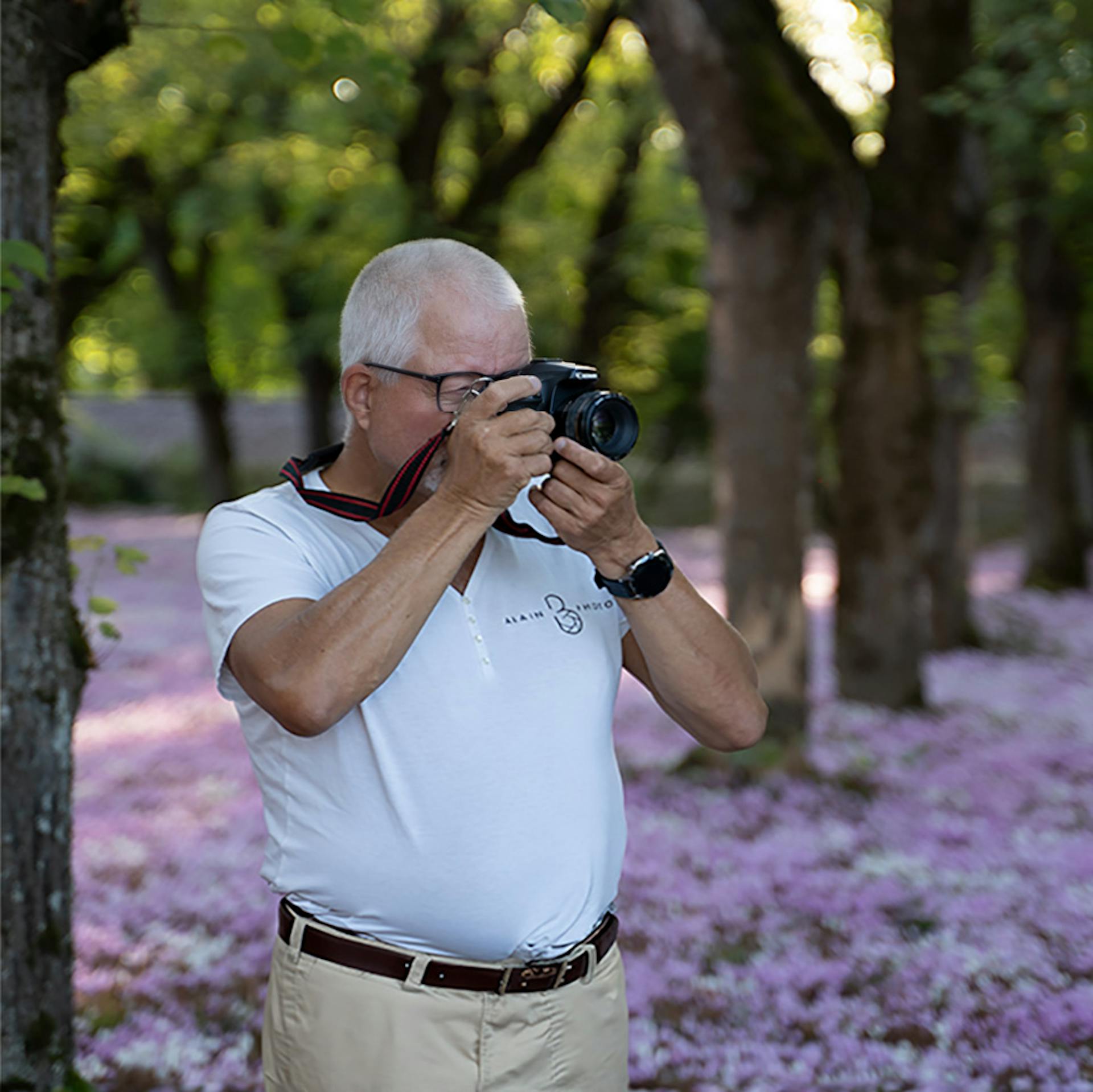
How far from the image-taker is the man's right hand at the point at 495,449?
1.99 m

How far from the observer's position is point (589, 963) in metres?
2.23

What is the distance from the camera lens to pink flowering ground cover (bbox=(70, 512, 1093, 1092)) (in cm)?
426

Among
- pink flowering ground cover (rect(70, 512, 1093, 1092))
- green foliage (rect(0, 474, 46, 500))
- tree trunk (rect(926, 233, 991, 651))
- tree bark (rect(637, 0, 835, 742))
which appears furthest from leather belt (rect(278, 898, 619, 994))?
tree trunk (rect(926, 233, 991, 651))

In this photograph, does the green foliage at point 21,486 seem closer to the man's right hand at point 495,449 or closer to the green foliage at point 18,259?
the green foliage at point 18,259

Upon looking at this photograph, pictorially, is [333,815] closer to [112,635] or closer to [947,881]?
[112,635]

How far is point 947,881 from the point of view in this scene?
19.5ft

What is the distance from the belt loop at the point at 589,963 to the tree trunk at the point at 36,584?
4.90ft

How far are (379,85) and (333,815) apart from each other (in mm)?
3006

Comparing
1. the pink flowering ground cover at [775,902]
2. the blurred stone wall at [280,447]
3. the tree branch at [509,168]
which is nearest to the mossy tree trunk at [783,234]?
the pink flowering ground cover at [775,902]

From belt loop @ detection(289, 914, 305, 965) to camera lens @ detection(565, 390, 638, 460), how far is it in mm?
914

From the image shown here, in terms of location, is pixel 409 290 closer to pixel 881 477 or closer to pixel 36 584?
pixel 36 584

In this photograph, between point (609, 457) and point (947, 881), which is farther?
point (947, 881)

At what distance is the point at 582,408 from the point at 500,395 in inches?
5.4

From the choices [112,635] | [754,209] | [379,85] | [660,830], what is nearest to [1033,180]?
[754,209]
